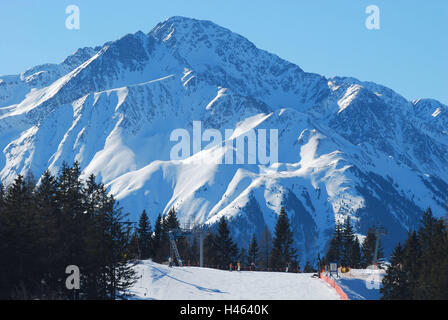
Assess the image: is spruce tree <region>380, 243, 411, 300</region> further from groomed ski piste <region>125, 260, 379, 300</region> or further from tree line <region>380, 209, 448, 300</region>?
groomed ski piste <region>125, 260, 379, 300</region>

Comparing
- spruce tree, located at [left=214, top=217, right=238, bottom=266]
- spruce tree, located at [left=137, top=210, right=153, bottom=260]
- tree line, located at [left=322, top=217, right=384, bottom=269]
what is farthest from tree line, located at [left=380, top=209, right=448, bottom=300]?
spruce tree, located at [left=137, top=210, right=153, bottom=260]

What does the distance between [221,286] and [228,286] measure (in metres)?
0.69

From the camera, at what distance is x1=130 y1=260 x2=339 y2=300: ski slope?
62281 mm

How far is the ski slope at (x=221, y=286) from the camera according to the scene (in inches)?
2452

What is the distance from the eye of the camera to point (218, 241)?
403ft

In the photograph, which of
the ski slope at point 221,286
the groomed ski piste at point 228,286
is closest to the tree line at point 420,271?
the groomed ski piste at point 228,286

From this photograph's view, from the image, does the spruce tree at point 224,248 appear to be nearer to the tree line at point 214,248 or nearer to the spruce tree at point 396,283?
the tree line at point 214,248

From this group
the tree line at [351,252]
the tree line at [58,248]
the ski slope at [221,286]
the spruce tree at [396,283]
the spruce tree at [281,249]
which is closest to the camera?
the tree line at [58,248]

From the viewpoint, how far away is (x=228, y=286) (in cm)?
6950

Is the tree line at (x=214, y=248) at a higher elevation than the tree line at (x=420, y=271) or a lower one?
higher

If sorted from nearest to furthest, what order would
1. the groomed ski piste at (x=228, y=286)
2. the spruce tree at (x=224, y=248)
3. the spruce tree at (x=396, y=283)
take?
1. the groomed ski piste at (x=228, y=286)
2. the spruce tree at (x=396, y=283)
3. the spruce tree at (x=224, y=248)
